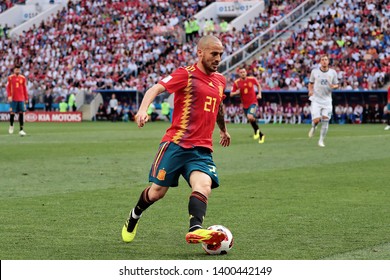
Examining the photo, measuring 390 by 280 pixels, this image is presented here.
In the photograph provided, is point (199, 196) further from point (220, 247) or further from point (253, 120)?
point (253, 120)

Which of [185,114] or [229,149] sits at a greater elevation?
[185,114]

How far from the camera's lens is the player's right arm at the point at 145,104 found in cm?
790

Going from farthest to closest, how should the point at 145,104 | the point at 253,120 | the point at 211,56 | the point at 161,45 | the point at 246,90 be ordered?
the point at 161,45
the point at 246,90
the point at 253,120
the point at 211,56
the point at 145,104

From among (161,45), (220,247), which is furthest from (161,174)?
(161,45)

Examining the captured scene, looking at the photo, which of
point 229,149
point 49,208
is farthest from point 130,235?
point 229,149

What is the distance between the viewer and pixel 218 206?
11.8 metres

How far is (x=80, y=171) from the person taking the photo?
1705cm

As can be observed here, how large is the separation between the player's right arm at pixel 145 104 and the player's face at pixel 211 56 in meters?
0.51

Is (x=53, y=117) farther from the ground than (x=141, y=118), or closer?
closer

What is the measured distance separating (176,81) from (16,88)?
2441 cm

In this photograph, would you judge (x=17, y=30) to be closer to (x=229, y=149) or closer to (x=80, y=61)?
(x=80, y=61)

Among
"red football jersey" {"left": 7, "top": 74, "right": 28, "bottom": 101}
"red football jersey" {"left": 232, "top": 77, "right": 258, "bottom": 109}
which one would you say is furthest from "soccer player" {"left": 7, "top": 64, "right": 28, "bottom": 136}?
"red football jersey" {"left": 232, "top": 77, "right": 258, "bottom": 109}

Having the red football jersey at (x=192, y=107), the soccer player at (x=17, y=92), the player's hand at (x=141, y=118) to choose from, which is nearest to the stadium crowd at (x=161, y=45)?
the soccer player at (x=17, y=92)
